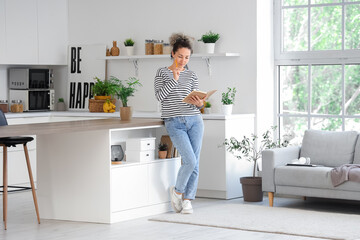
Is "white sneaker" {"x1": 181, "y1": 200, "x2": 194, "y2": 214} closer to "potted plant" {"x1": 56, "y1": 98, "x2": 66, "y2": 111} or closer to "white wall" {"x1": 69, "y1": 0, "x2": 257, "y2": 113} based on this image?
"white wall" {"x1": 69, "y1": 0, "x2": 257, "y2": 113}

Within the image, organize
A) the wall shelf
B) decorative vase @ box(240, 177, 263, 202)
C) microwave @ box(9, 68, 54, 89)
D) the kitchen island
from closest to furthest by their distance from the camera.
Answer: the kitchen island
decorative vase @ box(240, 177, 263, 202)
the wall shelf
microwave @ box(9, 68, 54, 89)

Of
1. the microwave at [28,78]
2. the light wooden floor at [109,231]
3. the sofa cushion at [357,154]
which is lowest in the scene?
the light wooden floor at [109,231]

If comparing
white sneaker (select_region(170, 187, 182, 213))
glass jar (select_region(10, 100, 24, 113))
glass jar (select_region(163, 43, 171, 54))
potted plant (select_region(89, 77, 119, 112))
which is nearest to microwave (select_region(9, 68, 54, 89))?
glass jar (select_region(10, 100, 24, 113))

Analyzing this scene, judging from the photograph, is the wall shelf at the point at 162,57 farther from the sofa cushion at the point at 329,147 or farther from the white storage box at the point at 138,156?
the white storage box at the point at 138,156

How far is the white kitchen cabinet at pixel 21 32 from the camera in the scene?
8086 mm

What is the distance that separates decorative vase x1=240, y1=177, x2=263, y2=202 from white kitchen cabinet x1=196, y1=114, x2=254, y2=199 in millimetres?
198

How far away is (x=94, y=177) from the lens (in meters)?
5.86

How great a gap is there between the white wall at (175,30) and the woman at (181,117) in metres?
1.35

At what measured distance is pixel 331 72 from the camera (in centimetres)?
729

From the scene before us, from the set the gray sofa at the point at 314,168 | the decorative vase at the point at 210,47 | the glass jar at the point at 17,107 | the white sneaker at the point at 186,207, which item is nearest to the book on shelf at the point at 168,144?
the white sneaker at the point at 186,207

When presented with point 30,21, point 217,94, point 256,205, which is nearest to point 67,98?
point 30,21

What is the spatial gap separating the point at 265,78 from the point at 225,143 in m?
1.00

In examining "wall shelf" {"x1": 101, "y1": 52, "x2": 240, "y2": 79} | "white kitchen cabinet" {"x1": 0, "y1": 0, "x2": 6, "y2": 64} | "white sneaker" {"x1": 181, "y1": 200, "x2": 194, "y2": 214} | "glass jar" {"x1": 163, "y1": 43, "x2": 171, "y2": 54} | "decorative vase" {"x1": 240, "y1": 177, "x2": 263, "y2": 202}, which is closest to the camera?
"white sneaker" {"x1": 181, "y1": 200, "x2": 194, "y2": 214}

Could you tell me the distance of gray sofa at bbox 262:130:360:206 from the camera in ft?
20.3
